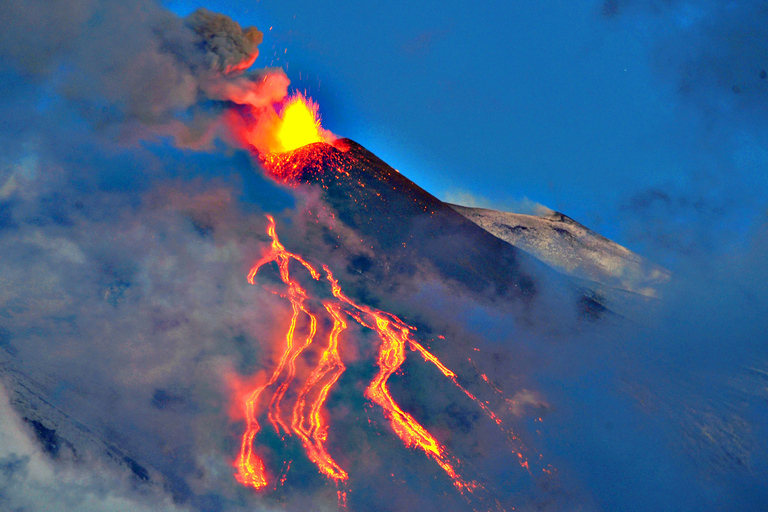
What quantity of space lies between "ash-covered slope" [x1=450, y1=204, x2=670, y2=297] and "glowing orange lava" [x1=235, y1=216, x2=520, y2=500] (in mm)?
4062

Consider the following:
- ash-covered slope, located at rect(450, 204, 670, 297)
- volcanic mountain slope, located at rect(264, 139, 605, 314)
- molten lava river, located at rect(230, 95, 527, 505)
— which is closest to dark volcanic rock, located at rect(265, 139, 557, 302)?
volcanic mountain slope, located at rect(264, 139, 605, 314)

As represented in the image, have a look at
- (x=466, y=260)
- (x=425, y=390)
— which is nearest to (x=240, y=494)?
(x=425, y=390)

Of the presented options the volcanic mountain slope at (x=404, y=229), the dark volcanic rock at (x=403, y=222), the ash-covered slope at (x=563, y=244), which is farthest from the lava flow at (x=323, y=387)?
the ash-covered slope at (x=563, y=244)

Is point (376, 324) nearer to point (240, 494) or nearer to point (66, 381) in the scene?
point (240, 494)

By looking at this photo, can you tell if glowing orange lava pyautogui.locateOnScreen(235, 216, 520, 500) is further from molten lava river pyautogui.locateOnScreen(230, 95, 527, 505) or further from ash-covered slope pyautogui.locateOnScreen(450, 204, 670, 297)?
ash-covered slope pyautogui.locateOnScreen(450, 204, 670, 297)

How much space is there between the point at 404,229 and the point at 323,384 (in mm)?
3844

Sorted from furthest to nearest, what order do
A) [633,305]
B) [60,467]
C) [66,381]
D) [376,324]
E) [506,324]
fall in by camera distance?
[633,305]
[506,324]
[376,324]
[66,381]
[60,467]

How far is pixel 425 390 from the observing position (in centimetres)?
683

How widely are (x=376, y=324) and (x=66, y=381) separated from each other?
4.47 meters

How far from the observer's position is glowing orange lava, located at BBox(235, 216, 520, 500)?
6.14 metres

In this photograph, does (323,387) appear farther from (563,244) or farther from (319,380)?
(563,244)

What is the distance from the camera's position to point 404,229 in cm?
927

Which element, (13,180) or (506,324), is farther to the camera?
(506,324)

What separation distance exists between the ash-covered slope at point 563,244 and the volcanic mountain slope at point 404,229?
37cm
